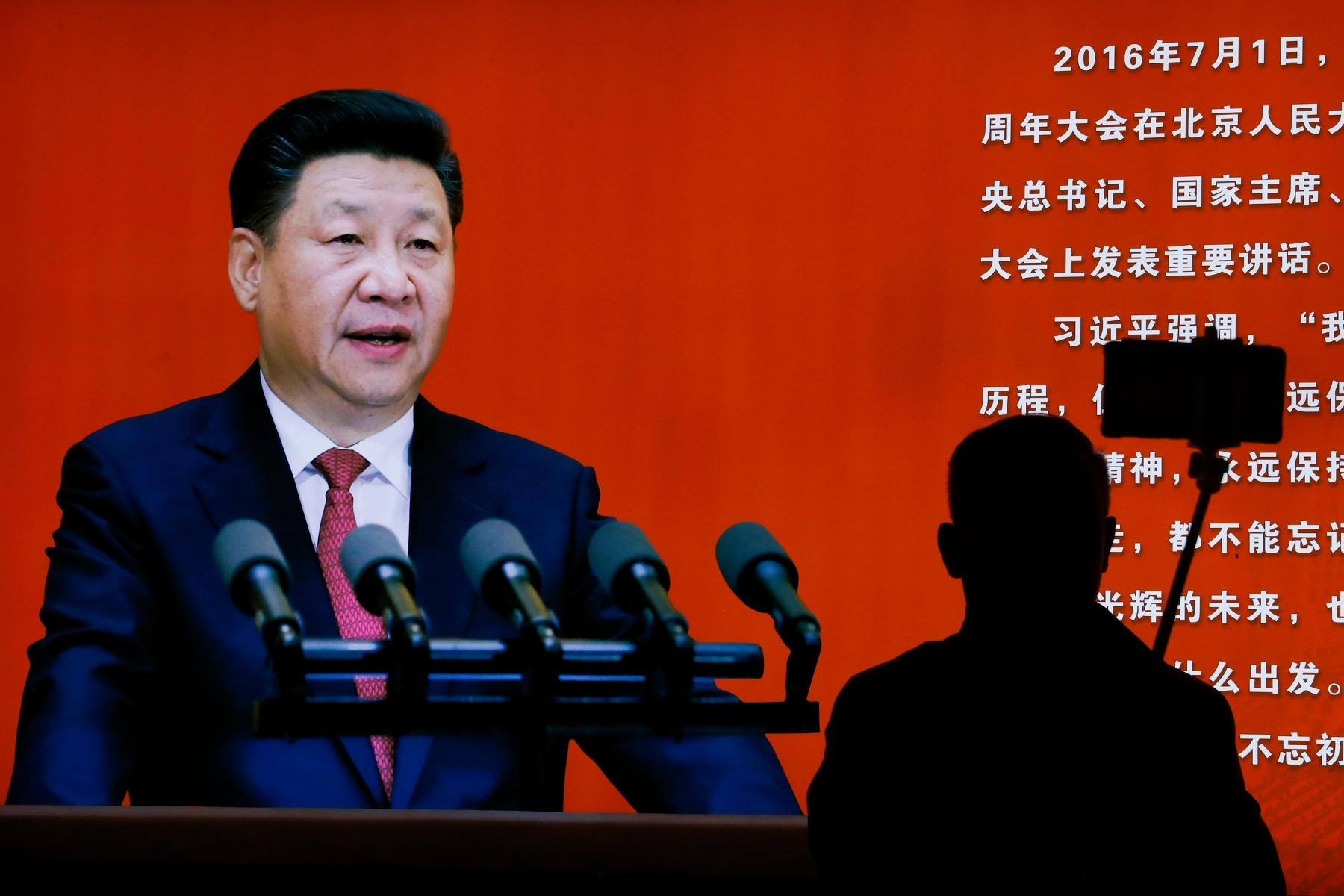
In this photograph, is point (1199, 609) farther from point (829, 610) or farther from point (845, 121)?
point (845, 121)

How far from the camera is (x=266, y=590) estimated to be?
0.88 m

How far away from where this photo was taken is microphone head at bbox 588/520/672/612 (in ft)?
3.11

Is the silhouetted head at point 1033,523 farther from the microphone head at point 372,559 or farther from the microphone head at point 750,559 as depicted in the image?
the microphone head at point 372,559

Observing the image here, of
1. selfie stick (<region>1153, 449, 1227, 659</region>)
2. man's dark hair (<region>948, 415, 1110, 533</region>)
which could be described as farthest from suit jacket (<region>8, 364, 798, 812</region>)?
selfie stick (<region>1153, 449, 1227, 659</region>)

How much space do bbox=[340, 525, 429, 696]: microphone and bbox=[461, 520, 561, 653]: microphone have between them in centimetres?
5

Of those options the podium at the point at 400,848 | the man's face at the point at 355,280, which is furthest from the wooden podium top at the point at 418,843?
the man's face at the point at 355,280

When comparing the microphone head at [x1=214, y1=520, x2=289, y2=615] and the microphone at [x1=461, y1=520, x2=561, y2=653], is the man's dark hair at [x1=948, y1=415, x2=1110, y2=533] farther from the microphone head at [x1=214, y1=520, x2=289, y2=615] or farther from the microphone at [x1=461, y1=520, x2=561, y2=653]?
the microphone head at [x1=214, y1=520, x2=289, y2=615]

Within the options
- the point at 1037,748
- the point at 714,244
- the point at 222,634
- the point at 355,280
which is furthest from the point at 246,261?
the point at 1037,748

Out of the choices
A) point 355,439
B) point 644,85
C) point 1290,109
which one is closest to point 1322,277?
point 1290,109

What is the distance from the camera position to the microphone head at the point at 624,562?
0.95 meters

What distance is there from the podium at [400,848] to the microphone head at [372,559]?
0.21 m

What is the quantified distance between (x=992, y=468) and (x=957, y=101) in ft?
6.26

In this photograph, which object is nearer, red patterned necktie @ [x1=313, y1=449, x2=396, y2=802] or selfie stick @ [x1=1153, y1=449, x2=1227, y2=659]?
selfie stick @ [x1=1153, y1=449, x2=1227, y2=659]

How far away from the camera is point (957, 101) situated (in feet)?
8.97
